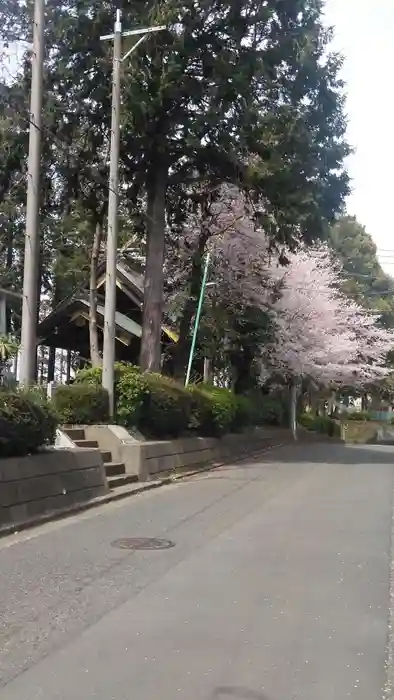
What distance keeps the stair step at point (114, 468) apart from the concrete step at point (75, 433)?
0.76m

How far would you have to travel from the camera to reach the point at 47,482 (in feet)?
37.1

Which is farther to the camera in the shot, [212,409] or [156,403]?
[212,409]

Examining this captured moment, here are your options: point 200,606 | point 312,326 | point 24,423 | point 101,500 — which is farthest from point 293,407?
point 200,606

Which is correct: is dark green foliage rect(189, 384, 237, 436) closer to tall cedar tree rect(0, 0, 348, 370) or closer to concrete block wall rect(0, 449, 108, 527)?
tall cedar tree rect(0, 0, 348, 370)

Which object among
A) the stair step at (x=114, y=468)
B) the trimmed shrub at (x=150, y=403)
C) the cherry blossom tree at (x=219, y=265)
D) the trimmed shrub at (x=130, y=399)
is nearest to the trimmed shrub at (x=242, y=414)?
the cherry blossom tree at (x=219, y=265)

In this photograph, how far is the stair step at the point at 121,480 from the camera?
14367mm

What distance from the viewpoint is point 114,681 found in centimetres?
491

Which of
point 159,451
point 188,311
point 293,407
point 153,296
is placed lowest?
point 159,451

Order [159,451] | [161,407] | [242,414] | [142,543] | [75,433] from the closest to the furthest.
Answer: [142,543] < [75,433] < [159,451] < [161,407] < [242,414]

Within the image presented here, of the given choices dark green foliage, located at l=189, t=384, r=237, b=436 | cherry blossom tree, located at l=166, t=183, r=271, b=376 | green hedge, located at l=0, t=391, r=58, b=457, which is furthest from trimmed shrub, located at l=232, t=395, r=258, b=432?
green hedge, located at l=0, t=391, r=58, b=457

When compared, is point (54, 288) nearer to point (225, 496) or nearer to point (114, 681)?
point (225, 496)

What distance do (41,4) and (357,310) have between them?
111 ft

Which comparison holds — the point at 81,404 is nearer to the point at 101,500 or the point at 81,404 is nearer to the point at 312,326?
the point at 101,500

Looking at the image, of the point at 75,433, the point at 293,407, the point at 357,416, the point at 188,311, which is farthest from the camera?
the point at 357,416
